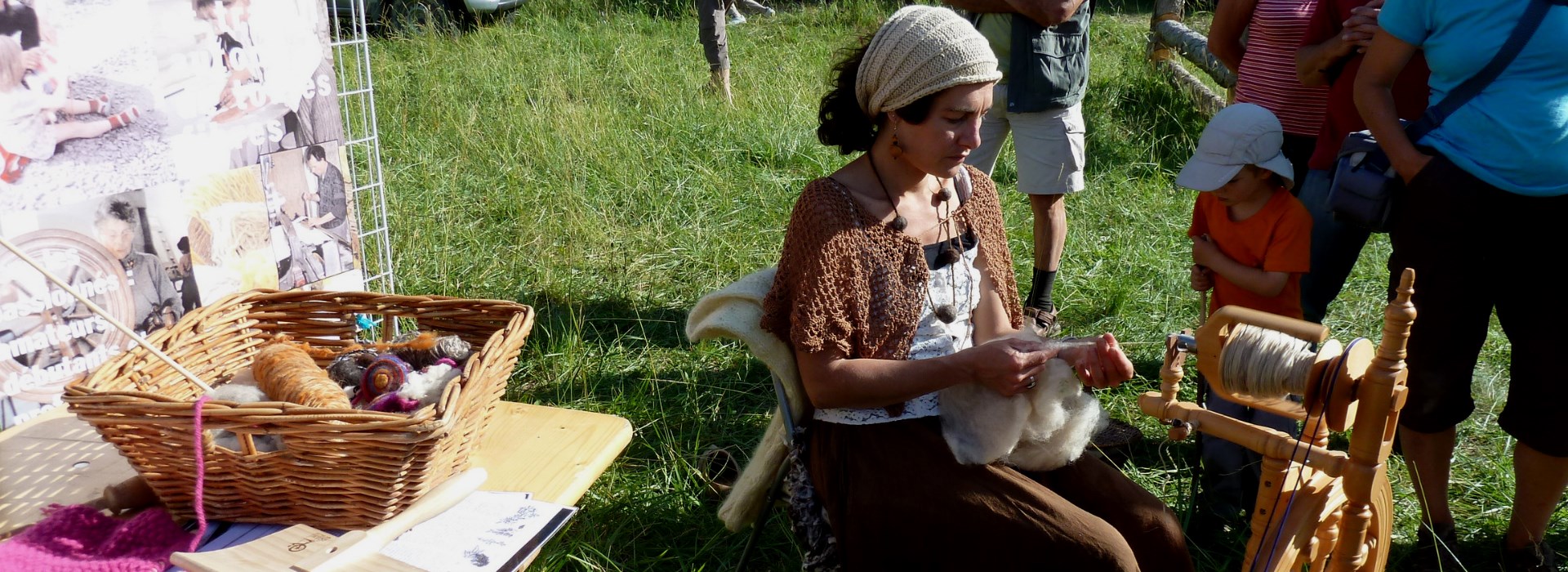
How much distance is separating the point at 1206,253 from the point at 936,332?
1.02 m

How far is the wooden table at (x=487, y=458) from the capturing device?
1716 millimetres

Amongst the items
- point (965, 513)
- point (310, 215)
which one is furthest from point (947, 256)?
point (310, 215)

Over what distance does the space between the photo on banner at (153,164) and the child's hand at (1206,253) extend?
218cm

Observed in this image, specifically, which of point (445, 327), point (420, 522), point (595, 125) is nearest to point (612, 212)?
point (595, 125)

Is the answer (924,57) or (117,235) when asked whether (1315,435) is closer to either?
(924,57)

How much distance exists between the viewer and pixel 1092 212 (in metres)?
4.93

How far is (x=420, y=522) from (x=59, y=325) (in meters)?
0.97

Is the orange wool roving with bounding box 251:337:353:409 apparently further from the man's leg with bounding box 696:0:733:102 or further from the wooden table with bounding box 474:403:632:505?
the man's leg with bounding box 696:0:733:102

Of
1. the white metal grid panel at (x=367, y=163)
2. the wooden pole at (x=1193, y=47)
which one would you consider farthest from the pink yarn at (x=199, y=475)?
the wooden pole at (x=1193, y=47)

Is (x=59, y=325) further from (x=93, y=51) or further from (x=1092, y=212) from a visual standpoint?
(x=1092, y=212)

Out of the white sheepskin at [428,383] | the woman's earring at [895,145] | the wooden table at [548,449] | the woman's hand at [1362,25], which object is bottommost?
the wooden table at [548,449]

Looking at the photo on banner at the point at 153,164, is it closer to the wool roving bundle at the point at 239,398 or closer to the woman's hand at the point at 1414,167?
the wool roving bundle at the point at 239,398

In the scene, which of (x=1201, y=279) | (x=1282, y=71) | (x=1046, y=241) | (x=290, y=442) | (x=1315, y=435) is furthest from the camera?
(x=1046, y=241)

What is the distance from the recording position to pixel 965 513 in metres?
1.84
